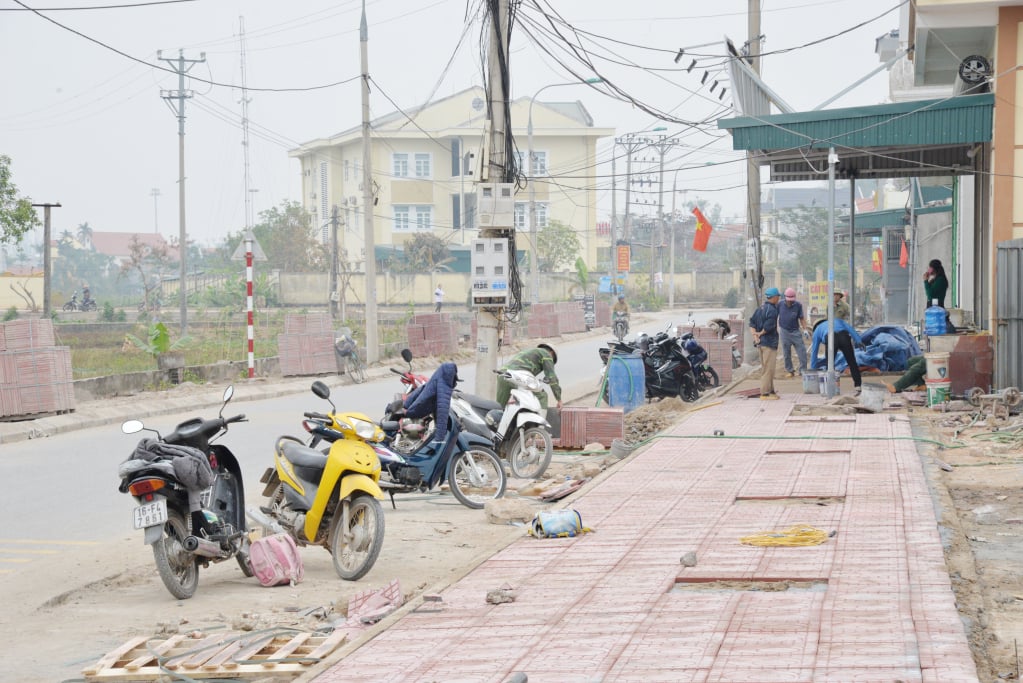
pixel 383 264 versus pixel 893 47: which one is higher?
pixel 893 47

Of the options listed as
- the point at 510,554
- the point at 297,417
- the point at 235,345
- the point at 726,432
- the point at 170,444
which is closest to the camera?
the point at 170,444

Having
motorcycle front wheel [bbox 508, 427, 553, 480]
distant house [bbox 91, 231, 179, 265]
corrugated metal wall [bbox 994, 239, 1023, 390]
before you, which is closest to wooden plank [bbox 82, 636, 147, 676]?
motorcycle front wheel [bbox 508, 427, 553, 480]

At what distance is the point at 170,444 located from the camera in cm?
835

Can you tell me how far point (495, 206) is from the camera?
16328mm

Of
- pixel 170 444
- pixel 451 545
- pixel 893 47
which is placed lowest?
pixel 451 545

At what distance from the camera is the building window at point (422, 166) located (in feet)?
263

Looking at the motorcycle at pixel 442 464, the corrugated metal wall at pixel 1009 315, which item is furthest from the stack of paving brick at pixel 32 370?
the corrugated metal wall at pixel 1009 315

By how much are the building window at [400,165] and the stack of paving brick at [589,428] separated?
216 ft

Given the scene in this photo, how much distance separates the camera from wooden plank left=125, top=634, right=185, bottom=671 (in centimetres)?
629

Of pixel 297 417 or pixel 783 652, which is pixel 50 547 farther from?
pixel 297 417

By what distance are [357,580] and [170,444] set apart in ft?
5.24

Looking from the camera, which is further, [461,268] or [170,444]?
[461,268]

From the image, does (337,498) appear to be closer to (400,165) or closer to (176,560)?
(176,560)

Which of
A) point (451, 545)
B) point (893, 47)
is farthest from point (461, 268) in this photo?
point (451, 545)
